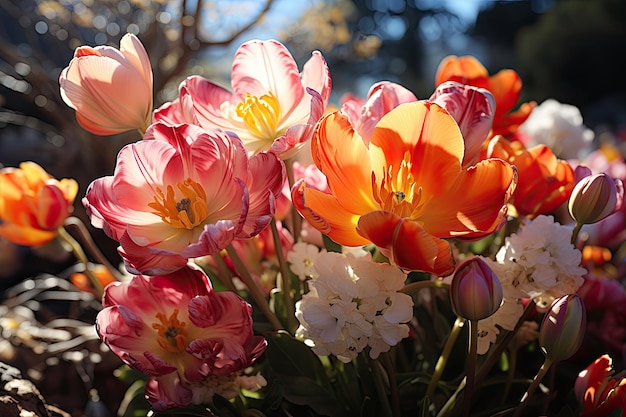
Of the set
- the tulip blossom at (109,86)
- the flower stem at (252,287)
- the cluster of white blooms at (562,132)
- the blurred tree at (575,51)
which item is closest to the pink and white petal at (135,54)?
the tulip blossom at (109,86)

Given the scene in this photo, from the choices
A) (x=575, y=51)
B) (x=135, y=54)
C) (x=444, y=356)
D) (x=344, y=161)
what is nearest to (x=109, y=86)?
(x=135, y=54)

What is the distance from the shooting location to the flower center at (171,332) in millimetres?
389

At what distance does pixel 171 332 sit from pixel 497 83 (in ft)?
1.14

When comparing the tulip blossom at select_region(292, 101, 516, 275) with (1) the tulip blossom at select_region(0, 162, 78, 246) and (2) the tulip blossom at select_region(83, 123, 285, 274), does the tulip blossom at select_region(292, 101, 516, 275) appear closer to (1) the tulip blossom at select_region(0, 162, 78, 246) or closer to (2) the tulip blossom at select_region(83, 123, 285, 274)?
(2) the tulip blossom at select_region(83, 123, 285, 274)

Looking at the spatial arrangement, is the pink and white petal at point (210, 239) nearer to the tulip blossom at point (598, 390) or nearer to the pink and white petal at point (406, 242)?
the pink and white petal at point (406, 242)

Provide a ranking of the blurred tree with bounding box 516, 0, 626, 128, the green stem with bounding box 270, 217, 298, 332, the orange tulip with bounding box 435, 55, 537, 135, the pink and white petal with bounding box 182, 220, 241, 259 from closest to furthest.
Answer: the pink and white petal with bounding box 182, 220, 241, 259 < the green stem with bounding box 270, 217, 298, 332 < the orange tulip with bounding box 435, 55, 537, 135 < the blurred tree with bounding box 516, 0, 626, 128

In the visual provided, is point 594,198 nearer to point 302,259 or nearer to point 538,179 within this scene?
point 538,179

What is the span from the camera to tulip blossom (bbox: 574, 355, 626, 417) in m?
0.39

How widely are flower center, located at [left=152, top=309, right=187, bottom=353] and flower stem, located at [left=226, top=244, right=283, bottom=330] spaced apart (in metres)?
0.05

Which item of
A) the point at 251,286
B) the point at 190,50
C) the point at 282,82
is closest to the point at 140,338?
the point at 251,286

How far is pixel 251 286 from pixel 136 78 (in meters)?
0.14

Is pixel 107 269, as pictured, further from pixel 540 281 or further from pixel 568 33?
pixel 568 33

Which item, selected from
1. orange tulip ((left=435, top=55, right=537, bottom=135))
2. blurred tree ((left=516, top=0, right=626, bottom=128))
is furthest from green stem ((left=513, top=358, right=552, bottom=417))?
blurred tree ((left=516, top=0, right=626, bottom=128))

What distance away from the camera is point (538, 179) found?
17.1 inches
